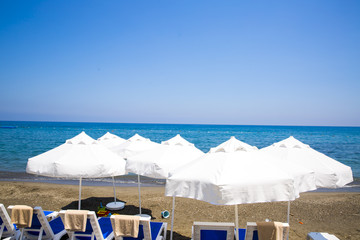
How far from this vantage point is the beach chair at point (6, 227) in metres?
4.36

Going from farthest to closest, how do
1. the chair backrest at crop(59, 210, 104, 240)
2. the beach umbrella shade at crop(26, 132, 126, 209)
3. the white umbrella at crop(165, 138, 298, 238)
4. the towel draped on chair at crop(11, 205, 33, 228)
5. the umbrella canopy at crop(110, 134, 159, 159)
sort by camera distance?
the umbrella canopy at crop(110, 134, 159, 159) < the beach umbrella shade at crop(26, 132, 126, 209) < the towel draped on chair at crop(11, 205, 33, 228) < the chair backrest at crop(59, 210, 104, 240) < the white umbrella at crop(165, 138, 298, 238)

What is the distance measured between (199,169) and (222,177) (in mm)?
445

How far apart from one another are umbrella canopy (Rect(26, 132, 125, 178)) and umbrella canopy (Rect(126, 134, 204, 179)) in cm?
43

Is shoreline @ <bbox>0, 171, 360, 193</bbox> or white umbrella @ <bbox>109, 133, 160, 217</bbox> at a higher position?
white umbrella @ <bbox>109, 133, 160, 217</bbox>

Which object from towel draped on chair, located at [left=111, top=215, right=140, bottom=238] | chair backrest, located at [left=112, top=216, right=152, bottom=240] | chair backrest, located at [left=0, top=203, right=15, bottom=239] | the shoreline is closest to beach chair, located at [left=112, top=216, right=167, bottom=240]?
chair backrest, located at [left=112, top=216, right=152, bottom=240]

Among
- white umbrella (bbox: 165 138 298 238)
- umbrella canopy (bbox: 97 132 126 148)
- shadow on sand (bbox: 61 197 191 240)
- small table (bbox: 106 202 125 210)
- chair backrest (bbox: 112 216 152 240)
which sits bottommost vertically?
shadow on sand (bbox: 61 197 191 240)

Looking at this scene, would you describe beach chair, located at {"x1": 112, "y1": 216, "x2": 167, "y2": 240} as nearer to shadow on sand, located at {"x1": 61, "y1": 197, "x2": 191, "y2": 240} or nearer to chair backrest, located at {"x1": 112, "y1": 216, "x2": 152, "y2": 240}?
chair backrest, located at {"x1": 112, "y1": 216, "x2": 152, "y2": 240}

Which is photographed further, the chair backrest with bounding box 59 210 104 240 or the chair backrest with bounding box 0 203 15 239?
the chair backrest with bounding box 0 203 15 239

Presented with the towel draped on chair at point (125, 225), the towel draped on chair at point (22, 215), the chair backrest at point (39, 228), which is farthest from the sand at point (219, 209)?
the towel draped on chair at point (22, 215)

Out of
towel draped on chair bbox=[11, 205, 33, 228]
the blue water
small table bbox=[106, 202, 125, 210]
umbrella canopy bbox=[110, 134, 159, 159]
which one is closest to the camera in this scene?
towel draped on chair bbox=[11, 205, 33, 228]

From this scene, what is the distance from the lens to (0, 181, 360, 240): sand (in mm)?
6535

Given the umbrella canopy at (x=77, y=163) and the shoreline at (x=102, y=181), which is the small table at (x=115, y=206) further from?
the shoreline at (x=102, y=181)

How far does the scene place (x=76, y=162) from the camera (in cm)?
510

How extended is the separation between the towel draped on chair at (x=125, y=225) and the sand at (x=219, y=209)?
224cm
